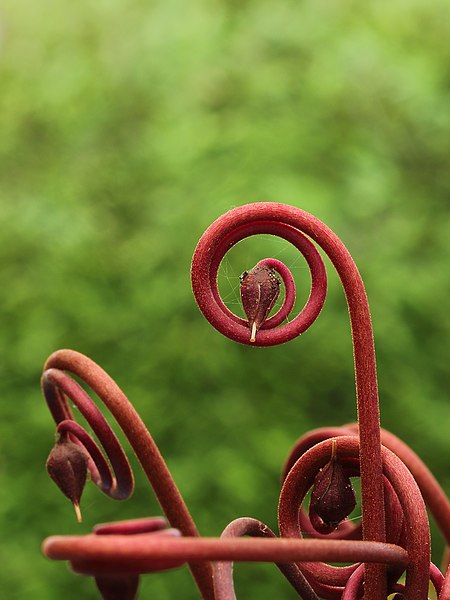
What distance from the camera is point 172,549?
389mm

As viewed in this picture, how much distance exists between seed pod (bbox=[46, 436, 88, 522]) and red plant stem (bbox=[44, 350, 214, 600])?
33mm

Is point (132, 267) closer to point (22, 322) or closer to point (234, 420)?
point (22, 322)

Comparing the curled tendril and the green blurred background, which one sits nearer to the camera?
the curled tendril

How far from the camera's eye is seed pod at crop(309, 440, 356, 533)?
52 cm

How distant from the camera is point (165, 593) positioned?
174 centimetres

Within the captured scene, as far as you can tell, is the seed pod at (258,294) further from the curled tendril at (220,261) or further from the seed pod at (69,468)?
the seed pod at (69,468)

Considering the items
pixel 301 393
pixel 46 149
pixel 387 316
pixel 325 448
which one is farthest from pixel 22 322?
pixel 325 448

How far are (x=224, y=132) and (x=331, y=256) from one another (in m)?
1.47

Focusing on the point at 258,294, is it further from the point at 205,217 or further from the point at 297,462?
the point at 205,217

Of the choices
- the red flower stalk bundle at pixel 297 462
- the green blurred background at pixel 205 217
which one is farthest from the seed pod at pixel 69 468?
the green blurred background at pixel 205 217

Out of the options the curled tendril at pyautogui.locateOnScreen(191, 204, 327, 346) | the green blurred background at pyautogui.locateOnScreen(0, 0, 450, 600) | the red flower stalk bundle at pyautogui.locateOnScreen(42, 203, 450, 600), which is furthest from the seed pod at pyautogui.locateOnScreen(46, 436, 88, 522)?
the green blurred background at pyautogui.locateOnScreen(0, 0, 450, 600)

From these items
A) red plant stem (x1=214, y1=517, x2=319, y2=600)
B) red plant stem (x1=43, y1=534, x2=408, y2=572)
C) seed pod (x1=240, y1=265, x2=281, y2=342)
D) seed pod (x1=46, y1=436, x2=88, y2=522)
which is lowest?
red plant stem (x1=214, y1=517, x2=319, y2=600)

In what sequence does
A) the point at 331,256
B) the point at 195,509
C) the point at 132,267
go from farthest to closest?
the point at 132,267
the point at 195,509
the point at 331,256

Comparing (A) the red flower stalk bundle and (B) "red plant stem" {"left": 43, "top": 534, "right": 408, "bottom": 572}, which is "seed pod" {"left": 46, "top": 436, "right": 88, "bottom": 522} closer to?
(A) the red flower stalk bundle
